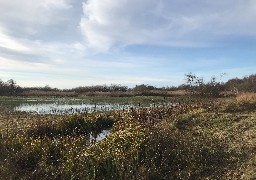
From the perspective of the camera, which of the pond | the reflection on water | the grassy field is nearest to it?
the grassy field

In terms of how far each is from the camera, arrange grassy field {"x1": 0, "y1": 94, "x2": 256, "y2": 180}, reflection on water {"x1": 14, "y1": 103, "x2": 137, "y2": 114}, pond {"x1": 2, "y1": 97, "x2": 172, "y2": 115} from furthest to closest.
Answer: pond {"x1": 2, "y1": 97, "x2": 172, "y2": 115}
reflection on water {"x1": 14, "y1": 103, "x2": 137, "y2": 114}
grassy field {"x1": 0, "y1": 94, "x2": 256, "y2": 180}

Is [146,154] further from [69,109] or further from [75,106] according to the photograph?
[75,106]

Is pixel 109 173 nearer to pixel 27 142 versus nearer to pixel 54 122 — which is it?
pixel 27 142

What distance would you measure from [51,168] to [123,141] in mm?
2182

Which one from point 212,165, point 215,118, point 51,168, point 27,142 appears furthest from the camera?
Result: point 215,118

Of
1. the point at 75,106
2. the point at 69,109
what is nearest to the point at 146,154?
the point at 69,109

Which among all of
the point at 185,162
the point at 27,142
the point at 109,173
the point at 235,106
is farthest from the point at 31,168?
the point at 235,106

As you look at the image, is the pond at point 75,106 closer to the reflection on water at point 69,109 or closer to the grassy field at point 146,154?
the reflection on water at point 69,109

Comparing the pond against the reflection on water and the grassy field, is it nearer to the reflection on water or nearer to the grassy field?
the reflection on water

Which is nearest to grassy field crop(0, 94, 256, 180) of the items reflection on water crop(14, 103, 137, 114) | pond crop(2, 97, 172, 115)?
pond crop(2, 97, 172, 115)

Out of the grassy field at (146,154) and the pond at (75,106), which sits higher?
the pond at (75,106)

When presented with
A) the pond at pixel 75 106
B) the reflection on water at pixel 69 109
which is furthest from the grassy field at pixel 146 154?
the reflection on water at pixel 69 109

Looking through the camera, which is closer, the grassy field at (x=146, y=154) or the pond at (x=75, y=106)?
the grassy field at (x=146, y=154)

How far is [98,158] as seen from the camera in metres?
10.4
